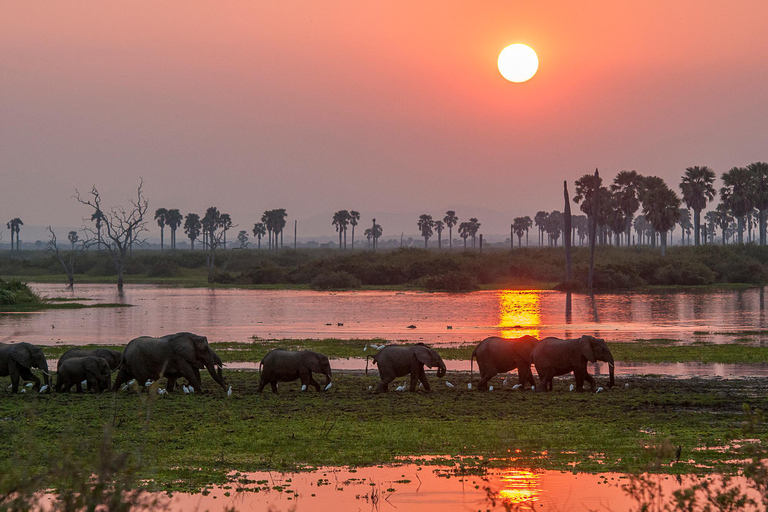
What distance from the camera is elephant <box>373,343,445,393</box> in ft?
62.8

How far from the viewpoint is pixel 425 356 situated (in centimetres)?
1917

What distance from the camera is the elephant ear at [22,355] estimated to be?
19316 mm

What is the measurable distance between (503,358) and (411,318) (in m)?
28.9

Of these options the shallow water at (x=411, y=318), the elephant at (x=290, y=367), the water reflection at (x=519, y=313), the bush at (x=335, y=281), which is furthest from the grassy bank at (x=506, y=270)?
the elephant at (x=290, y=367)

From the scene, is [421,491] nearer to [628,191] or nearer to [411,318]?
[411,318]

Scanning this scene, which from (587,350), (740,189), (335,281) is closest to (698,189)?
(740,189)

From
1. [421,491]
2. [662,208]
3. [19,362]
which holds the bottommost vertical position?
[421,491]

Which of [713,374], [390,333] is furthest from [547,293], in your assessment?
[713,374]

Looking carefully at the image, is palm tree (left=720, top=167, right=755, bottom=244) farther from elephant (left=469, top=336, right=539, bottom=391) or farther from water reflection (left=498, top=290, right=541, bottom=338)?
elephant (left=469, top=336, right=539, bottom=391)

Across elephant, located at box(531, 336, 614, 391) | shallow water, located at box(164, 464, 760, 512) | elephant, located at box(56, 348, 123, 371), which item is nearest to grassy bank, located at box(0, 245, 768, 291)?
elephant, located at box(531, 336, 614, 391)

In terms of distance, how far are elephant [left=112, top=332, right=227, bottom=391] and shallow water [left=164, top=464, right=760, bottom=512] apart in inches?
316

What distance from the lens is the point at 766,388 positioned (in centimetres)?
1973

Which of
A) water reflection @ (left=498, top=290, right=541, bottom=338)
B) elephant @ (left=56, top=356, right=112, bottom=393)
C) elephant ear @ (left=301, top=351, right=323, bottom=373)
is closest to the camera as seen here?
elephant @ (left=56, top=356, right=112, bottom=393)

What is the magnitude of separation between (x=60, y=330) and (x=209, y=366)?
74.3ft
